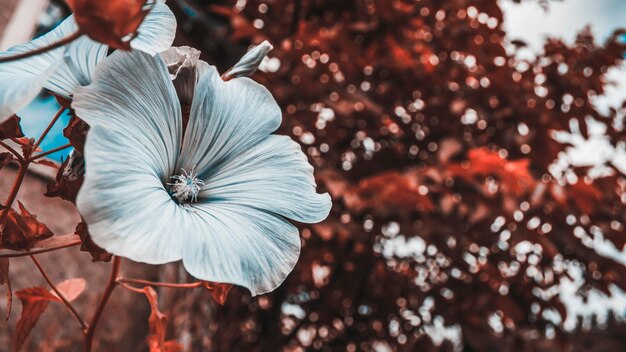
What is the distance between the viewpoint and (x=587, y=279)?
1.63m

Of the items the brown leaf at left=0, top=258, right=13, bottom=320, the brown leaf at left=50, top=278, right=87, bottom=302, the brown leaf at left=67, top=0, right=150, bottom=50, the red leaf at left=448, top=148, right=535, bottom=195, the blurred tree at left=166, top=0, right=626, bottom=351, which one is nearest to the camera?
the brown leaf at left=67, top=0, right=150, bottom=50

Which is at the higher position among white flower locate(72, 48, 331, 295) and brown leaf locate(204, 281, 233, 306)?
white flower locate(72, 48, 331, 295)

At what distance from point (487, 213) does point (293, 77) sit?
0.76 metres

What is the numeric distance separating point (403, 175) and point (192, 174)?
3.77 ft

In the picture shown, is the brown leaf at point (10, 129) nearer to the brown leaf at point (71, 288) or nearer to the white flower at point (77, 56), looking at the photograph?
the white flower at point (77, 56)

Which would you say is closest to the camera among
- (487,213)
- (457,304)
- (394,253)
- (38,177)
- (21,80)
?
(21,80)

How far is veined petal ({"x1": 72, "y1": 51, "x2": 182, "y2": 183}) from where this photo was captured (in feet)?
0.66

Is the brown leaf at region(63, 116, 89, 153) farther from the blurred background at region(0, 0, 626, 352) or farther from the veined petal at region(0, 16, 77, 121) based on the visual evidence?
the blurred background at region(0, 0, 626, 352)

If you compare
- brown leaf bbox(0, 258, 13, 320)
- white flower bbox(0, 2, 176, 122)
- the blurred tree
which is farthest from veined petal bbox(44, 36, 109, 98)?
the blurred tree

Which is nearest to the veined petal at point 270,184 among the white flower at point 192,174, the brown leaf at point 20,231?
the white flower at point 192,174

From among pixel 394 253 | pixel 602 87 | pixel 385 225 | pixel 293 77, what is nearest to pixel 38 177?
pixel 293 77

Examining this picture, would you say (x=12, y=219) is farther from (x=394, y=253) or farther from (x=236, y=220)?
(x=394, y=253)

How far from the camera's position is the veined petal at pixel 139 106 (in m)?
0.20

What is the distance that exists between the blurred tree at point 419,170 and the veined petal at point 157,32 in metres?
0.94
